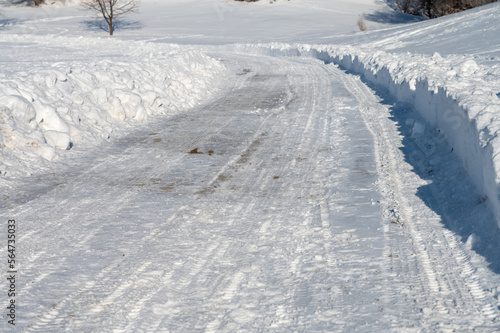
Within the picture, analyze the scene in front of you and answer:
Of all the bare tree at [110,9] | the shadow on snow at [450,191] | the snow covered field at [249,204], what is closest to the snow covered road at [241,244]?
the snow covered field at [249,204]

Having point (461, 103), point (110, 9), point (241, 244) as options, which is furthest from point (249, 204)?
point (110, 9)

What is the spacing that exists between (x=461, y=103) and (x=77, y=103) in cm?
649

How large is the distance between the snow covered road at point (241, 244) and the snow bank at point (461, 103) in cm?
A: 66

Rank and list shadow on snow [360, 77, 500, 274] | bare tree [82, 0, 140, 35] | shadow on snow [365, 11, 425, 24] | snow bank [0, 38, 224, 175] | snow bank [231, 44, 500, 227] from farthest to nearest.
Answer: shadow on snow [365, 11, 425, 24] → bare tree [82, 0, 140, 35] → snow bank [0, 38, 224, 175] → snow bank [231, 44, 500, 227] → shadow on snow [360, 77, 500, 274]

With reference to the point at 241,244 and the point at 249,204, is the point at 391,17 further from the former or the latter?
the point at 241,244

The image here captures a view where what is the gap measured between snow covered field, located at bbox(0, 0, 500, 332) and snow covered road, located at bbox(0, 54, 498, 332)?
2cm

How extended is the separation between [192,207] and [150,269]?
1542 millimetres

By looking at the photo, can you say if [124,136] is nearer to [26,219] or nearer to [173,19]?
[26,219]

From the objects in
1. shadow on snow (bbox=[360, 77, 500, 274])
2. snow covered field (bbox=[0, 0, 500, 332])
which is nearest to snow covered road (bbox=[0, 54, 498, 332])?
snow covered field (bbox=[0, 0, 500, 332])

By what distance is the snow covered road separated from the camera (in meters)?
3.53

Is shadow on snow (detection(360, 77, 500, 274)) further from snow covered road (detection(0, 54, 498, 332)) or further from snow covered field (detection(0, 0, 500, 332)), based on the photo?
snow covered road (detection(0, 54, 498, 332))

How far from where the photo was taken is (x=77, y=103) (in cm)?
985

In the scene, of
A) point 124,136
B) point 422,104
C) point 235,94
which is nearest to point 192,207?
point 124,136

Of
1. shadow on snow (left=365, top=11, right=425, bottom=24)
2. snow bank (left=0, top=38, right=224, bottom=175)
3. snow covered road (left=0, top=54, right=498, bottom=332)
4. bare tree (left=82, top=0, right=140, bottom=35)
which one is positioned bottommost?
snow covered road (left=0, top=54, right=498, bottom=332)
